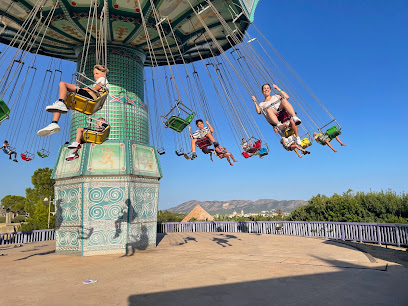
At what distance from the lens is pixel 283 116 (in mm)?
8781

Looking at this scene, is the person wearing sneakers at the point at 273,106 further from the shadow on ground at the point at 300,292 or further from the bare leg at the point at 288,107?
the shadow on ground at the point at 300,292

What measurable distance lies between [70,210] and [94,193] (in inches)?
56.1

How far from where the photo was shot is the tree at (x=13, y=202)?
6294 centimetres

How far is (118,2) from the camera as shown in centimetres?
1253

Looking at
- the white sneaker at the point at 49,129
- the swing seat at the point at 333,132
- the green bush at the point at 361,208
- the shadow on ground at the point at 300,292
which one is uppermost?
the swing seat at the point at 333,132

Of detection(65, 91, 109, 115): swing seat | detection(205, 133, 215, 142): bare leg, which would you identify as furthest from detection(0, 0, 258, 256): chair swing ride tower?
detection(65, 91, 109, 115): swing seat

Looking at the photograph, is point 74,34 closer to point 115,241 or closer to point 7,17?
point 7,17

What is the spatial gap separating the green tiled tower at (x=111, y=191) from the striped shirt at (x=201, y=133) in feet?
12.8

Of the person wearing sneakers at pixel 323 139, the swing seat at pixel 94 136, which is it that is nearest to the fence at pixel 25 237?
the swing seat at pixel 94 136

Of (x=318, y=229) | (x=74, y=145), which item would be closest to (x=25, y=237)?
(x=74, y=145)

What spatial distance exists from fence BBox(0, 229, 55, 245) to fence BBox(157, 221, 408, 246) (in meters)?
7.89

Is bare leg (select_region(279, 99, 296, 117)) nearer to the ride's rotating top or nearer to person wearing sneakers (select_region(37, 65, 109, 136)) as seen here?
the ride's rotating top

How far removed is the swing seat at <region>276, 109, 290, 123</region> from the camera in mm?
8703

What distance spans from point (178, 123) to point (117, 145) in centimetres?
493
